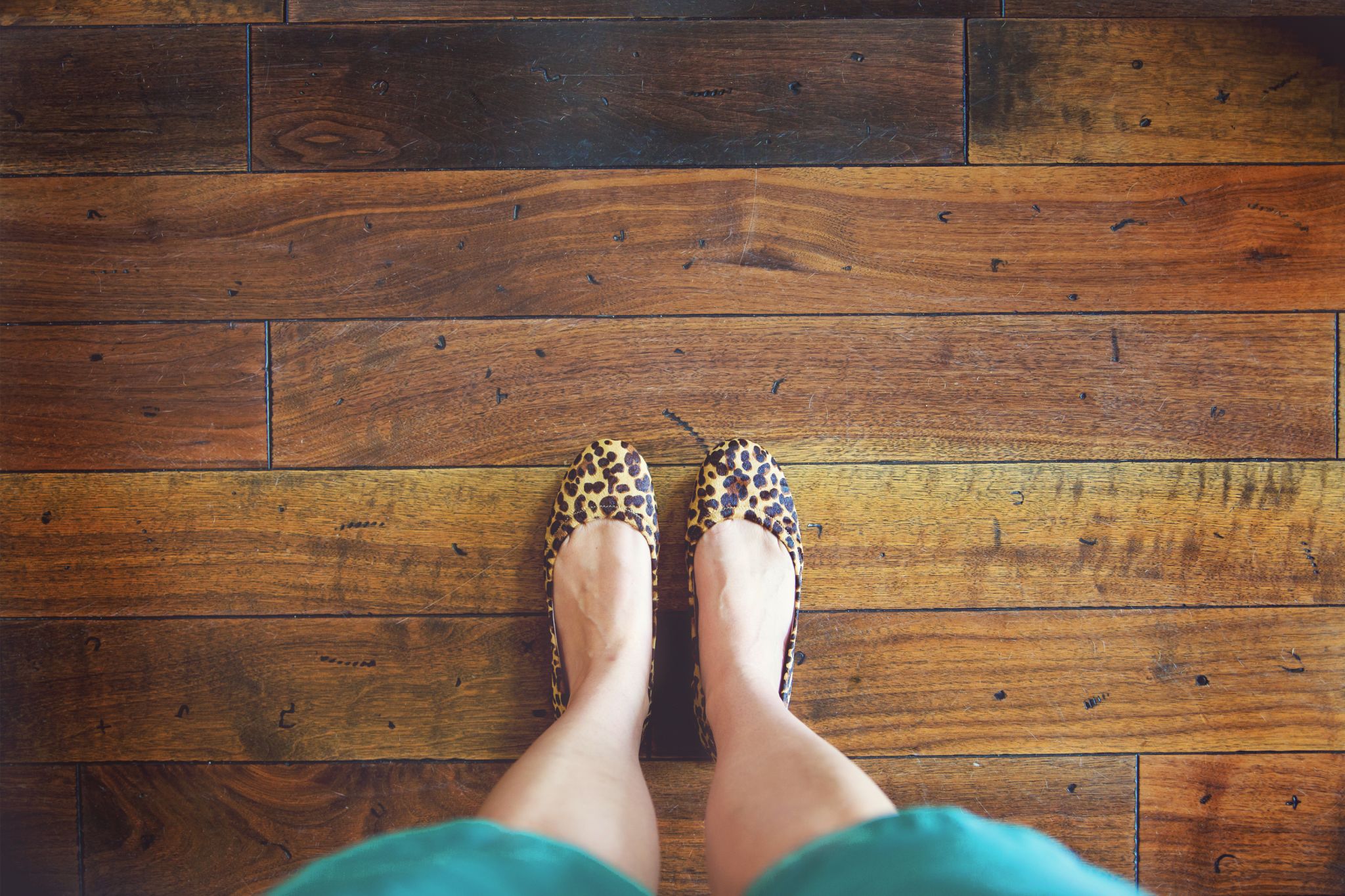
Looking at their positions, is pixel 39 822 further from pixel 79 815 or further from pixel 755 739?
pixel 755 739

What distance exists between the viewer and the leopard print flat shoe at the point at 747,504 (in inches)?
Answer: 31.8

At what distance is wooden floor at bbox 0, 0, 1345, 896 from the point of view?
0.82m

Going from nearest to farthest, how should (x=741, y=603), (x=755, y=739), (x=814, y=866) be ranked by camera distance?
1. (x=814, y=866)
2. (x=755, y=739)
3. (x=741, y=603)

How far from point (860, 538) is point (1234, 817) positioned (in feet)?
1.77

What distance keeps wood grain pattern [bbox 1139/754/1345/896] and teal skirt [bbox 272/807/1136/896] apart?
546 millimetres

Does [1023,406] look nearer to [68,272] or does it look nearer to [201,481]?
[201,481]

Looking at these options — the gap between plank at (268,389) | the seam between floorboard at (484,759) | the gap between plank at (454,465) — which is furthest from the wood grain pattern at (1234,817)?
the gap between plank at (268,389)

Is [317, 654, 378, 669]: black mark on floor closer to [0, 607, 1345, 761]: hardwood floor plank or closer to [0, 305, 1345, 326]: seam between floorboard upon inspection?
[0, 607, 1345, 761]: hardwood floor plank

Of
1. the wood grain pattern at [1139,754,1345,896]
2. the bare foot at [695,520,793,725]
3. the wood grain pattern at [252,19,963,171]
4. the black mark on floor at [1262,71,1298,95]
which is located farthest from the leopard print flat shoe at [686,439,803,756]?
the black mark on floor at [1262,71,1298,95]

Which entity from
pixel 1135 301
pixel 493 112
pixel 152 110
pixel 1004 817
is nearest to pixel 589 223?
pixel 493 112

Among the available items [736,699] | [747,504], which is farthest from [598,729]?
[747,504]

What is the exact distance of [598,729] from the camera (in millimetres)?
703

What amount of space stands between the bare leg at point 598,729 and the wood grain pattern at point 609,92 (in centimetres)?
45

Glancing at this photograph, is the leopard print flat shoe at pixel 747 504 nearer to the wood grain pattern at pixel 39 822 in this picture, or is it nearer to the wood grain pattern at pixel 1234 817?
the wood grain pattern at pixel 1234 817
